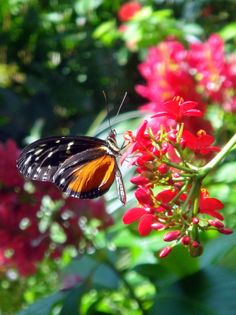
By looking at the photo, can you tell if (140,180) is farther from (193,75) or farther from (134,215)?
(193,75)

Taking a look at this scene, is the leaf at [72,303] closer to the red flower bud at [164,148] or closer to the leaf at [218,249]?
the leaf at [218,249]

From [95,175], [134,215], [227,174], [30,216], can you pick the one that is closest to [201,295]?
[95,175]

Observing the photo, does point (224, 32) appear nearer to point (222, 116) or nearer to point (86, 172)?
point (222, 116)

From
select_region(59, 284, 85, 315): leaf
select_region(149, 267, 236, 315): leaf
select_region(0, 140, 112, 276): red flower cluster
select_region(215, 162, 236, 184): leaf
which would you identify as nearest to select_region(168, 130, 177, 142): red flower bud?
select_region(149, 267, 236, 315): leaf

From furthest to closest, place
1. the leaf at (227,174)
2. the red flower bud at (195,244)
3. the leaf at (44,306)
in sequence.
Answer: the leaf at (227,174) < the leaf at (44,306) < the red flower bud at (195,244)

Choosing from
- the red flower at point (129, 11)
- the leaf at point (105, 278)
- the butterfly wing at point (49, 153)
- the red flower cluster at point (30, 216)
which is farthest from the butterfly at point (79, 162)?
the red flower at point (129, 11)

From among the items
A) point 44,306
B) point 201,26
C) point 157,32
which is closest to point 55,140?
point 44,306

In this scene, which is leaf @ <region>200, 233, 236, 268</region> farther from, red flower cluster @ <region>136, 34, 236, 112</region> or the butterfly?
red flower cluster @ <region>136, 34, 236, 112</region>
